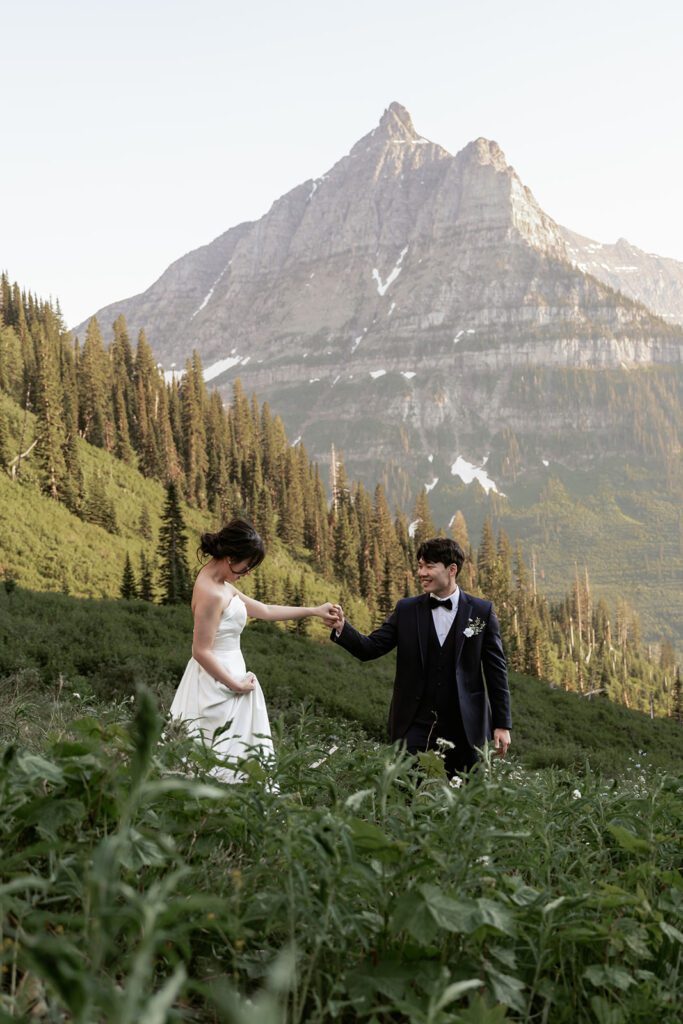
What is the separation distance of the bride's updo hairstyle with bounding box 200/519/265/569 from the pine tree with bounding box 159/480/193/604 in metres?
39.0

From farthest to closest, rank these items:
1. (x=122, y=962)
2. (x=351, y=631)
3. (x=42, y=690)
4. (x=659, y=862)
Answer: (x=42, y=690)
(x=351, y=631)
(x=659, y=862)
(x=122, y=962)

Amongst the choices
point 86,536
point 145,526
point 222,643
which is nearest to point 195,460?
point 145,526

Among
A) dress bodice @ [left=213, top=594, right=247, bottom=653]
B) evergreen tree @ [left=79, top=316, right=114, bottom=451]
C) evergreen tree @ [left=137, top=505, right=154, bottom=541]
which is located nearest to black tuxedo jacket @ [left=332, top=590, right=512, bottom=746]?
dress bodice @ [left=213, top=594, right=247, bottom=653]

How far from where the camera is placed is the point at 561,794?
136 inches

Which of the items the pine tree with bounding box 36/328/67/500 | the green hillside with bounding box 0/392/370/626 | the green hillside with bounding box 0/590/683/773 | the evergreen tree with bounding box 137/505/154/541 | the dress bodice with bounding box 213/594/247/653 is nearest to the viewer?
the dress bodice with bounding box 213/594/247/653

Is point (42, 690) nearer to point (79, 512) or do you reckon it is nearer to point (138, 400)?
point (79, 512)

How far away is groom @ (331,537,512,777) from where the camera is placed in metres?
6.66

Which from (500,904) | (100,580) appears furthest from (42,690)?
(100,580)

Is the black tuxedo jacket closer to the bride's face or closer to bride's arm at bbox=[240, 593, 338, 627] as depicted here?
bride's arm at bbox=[240, 593, 338, 627]

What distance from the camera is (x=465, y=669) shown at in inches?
268

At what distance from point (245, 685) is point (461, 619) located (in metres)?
1.74

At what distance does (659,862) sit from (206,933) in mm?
1780

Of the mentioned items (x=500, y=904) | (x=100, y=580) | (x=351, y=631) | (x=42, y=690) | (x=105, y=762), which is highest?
(x=105, y=762)

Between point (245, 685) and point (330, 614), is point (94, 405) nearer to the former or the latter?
point (330, 614)
